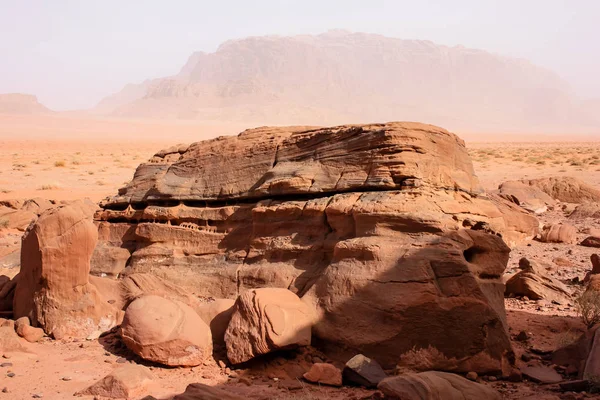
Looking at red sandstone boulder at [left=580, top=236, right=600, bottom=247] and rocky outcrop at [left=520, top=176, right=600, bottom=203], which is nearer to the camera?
red sandstone boulder at [left=580, top=236, right=600, bottom=247]

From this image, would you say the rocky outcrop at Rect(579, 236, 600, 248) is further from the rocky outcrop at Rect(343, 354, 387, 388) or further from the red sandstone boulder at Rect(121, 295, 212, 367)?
the red sandstone boulder at Rect(121, 295, 212, 367)

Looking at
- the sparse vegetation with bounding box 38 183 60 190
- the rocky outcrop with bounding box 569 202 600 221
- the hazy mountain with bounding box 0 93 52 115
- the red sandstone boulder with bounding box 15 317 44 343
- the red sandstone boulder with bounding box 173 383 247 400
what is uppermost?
the hazy mountain with bounding box 0 93 52 115

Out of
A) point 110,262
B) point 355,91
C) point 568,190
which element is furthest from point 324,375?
point 355,91

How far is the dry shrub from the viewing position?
719 cm

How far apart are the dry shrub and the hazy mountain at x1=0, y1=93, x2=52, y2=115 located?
134 metres

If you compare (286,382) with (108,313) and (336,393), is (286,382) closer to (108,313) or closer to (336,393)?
(336,393)

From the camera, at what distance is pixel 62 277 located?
23.4 feet

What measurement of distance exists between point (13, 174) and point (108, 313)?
2199cm

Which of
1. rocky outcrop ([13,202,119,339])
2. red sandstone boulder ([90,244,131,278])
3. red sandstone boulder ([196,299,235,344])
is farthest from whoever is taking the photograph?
red sandstone boulder ([90,244,131,278])

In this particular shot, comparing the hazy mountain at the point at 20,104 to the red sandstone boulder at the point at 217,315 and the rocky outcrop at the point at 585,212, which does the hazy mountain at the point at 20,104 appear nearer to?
the rocky outcrop at the point at 585,212

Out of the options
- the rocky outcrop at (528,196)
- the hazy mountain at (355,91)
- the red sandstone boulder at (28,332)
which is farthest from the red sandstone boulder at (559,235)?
the hazy mountain at (355,91)

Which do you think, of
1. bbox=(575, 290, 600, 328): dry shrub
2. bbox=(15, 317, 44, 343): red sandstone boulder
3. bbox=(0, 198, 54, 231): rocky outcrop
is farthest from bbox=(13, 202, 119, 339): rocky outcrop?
bbox=(0, 198, 54, 231): rocky outcrop

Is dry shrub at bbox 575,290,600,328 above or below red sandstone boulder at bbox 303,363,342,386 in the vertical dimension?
above

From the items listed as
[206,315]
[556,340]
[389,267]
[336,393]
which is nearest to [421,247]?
[389,267]
